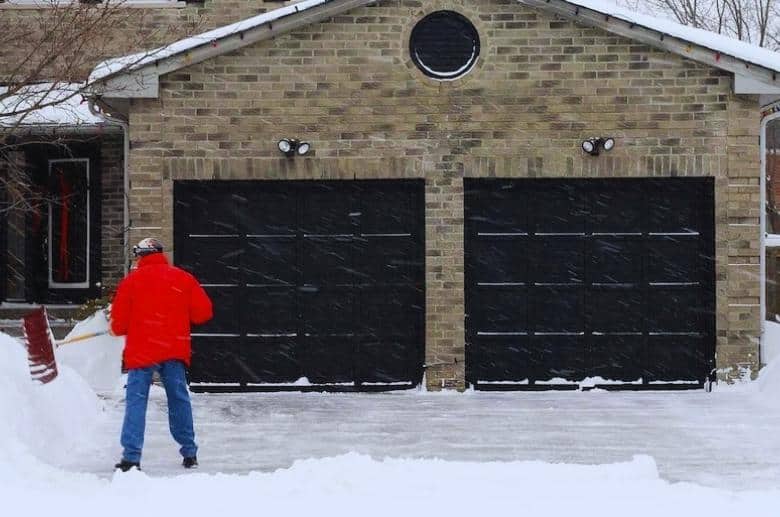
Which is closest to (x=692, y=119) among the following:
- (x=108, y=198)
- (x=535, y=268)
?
(x=535, y=268)

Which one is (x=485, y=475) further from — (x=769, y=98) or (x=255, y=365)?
(x=769, y=98)

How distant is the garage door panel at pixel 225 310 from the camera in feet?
41.3

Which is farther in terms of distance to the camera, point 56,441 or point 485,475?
point 56,441

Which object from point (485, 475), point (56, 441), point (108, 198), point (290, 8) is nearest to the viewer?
point (485, 475)

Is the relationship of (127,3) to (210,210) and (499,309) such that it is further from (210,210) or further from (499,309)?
(499,309)

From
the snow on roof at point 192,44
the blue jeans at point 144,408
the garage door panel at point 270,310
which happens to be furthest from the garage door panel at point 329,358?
the blue jeans at point 144,408

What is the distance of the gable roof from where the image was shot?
39.9 ft

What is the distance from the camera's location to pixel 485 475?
7555mm

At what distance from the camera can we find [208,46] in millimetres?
12320

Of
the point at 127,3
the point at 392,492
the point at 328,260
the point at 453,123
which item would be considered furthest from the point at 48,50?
the point at 392,492

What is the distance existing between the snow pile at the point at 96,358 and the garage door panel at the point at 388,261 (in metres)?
2.94

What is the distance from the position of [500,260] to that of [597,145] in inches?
65.8

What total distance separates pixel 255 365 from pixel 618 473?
5.89 metres

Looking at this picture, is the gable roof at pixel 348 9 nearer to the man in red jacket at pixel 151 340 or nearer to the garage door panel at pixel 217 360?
the garage door panel at pixel 217 360
